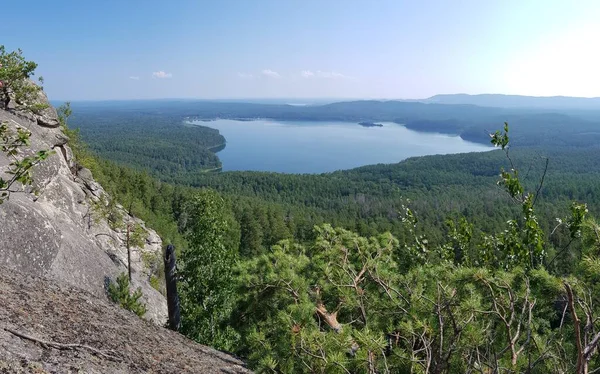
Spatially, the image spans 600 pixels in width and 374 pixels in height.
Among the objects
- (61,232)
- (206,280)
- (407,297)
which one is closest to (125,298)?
(206,280)

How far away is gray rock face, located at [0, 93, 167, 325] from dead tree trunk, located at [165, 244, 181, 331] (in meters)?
1.66

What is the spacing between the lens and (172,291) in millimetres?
10758

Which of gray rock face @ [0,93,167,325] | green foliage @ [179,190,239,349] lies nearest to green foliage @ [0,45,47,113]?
gray rock face @ [0,93,167,325]

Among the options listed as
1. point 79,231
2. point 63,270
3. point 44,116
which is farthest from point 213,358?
point 44,116

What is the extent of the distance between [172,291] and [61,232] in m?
3.48

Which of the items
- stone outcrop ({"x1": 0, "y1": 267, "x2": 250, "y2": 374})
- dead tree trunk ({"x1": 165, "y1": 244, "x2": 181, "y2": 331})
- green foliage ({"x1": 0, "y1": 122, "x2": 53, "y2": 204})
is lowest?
dead tree trunk ({"x1": 165, "y1": 244, "x2": 181, "y2": 331})

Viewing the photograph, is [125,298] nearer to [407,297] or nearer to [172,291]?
[172,291]

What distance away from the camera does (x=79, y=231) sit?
43.9 ft

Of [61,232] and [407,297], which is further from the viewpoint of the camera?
[61,232]

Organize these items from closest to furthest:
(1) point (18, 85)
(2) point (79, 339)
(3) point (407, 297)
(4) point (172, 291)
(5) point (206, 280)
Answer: (3) point (407, 297)
(2) point (79, 339)
(4) point (172, 291)
(5) point (206, 280)
(1) point (18, 85)

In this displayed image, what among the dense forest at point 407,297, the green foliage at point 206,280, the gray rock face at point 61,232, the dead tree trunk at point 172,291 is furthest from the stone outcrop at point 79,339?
the green foliage at point 206,280

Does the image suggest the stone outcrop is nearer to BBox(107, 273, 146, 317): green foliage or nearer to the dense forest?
the dense forest

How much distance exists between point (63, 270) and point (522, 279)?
997cm

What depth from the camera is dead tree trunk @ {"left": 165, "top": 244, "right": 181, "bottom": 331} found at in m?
10.8
